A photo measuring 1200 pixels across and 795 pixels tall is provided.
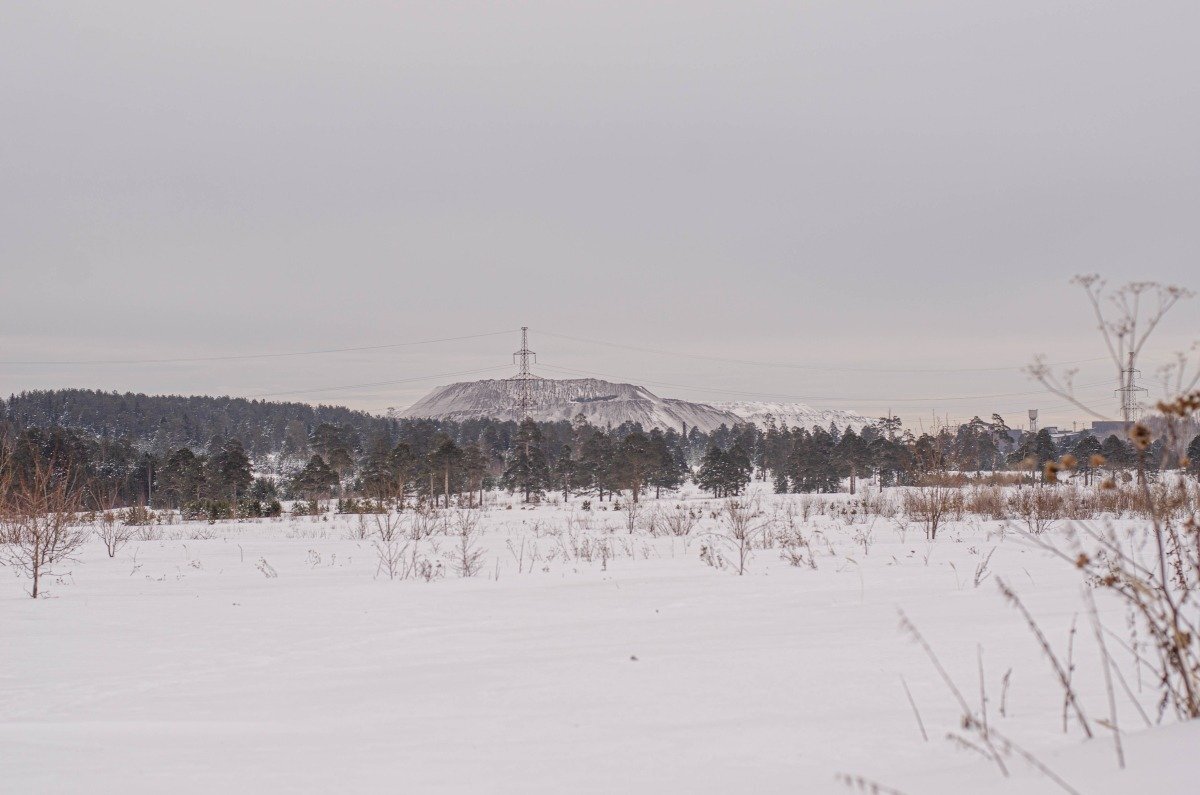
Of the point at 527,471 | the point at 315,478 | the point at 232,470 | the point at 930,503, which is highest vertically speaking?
the point at 232,470

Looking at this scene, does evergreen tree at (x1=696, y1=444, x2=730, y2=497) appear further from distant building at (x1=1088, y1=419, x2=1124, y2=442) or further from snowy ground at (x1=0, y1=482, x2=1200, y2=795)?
snowy ground at (x1=0, y1=482, x2=1200, y2=795)

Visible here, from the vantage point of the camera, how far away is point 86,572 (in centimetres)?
1188

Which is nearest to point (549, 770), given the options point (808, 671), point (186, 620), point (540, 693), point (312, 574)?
point (540, 693)

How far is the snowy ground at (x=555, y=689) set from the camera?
2822 mm

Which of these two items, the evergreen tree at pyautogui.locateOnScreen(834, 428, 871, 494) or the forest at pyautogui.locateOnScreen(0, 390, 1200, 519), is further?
the evergreen tree at pyautogui.locateOnScreen(834, 428, 871, 494)

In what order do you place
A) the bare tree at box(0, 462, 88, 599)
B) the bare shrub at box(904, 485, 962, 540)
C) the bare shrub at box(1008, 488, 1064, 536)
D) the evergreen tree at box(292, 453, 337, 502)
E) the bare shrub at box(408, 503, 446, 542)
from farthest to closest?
the evergreen tree at box(292, 453, 337, 502) → the bare shrub at box(408, 503, 446, 542) → the bare shrub at box(904, 485, 962, 540) → the bare shrub at box(1008, 488, 1064, 536) → the bare tree at box(0, 462, 88, 599)

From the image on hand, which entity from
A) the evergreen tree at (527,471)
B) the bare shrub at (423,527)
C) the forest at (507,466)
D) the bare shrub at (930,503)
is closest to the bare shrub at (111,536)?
the bare shrub at (423,527)

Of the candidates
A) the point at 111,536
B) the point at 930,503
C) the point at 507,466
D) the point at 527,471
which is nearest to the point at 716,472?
the point at 527,471

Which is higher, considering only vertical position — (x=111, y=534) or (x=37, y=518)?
(x=37, y=518)

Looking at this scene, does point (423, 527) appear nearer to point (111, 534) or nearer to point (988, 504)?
point (111, 534)

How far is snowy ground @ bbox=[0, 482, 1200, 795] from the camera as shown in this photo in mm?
2822

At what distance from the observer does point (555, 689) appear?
13.8ft

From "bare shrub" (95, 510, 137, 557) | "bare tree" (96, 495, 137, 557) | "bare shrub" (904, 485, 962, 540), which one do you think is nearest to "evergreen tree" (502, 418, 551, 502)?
"bare tree" (96, 495, 137, 557)

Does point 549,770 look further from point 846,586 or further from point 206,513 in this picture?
point 206,513
